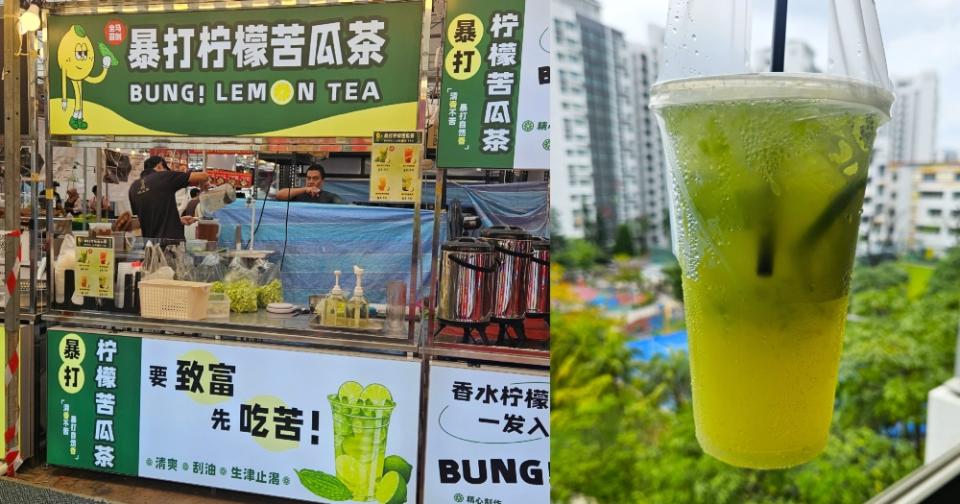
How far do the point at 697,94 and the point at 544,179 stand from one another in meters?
1.80

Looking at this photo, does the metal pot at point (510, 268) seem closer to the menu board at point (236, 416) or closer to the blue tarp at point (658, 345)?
the menu board at point (236, 416)

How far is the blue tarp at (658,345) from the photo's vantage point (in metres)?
0.92

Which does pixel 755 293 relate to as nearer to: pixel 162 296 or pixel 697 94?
pixel 697 94

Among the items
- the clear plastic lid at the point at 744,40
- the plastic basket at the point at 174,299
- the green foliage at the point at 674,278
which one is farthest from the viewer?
the plastic basket at the point at 174,299

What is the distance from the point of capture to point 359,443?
2.69 meters

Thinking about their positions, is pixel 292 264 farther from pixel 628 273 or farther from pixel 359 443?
pixel 628 273

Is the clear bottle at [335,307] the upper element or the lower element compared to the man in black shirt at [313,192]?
lower

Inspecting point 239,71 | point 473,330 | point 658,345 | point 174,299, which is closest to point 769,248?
point 658,345

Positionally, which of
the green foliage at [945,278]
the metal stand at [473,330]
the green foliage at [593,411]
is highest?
the green foliage at [945,278]

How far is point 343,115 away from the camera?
2658mm

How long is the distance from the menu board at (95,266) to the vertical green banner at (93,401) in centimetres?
19

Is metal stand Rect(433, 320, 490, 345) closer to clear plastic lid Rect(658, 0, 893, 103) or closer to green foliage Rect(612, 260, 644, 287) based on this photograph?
green foliage Rect(612, 260, 644, 287)

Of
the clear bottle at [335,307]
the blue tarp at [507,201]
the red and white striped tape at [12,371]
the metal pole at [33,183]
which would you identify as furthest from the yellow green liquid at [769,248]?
the red and white striped tape at [12,371]

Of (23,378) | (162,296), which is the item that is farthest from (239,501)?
(23,378)
